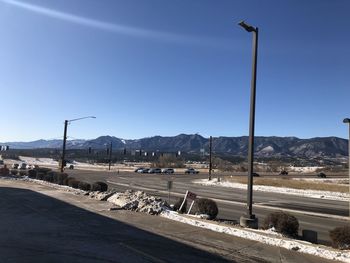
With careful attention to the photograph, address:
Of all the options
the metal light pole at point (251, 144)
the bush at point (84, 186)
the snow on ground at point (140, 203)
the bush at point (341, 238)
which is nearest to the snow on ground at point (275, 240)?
the bush at point (341, 238)

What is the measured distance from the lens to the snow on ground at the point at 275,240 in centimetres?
1115

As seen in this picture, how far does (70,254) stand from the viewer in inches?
413

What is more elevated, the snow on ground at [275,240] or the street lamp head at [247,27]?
the street lamp head at [247,27]

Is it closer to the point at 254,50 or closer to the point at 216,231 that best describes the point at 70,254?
the point at 216,231

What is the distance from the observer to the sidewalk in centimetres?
1053

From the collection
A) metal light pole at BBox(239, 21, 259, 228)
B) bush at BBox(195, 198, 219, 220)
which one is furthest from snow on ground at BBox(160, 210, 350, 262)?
bush at BBox(195, 198, 219, 220)

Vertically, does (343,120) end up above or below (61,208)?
above

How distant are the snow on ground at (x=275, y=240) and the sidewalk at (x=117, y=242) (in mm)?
346

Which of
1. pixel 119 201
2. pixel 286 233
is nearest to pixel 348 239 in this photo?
pixel 286 233

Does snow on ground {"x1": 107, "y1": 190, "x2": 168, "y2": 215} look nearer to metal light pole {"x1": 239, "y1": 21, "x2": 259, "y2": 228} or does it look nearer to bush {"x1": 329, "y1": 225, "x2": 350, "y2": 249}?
metal light pole {"x1": 239, "y1": 21, "x2": 259, "y2": 228}

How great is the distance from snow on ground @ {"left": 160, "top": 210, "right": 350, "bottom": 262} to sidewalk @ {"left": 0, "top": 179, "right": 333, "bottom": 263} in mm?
346

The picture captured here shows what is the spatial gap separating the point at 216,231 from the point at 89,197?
1424cm

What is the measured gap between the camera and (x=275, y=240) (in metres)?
12.8

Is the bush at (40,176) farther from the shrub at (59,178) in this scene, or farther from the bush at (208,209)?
the bush at (208,209)
